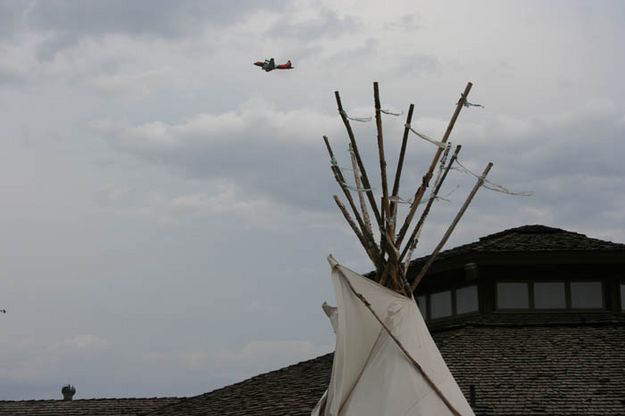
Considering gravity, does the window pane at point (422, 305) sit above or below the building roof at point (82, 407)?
above

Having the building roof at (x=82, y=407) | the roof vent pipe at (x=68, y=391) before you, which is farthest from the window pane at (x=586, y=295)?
the roof vent pipe at (x=68, y=391)

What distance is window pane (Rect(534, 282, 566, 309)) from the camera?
80.6 feet

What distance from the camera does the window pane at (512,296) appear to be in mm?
24672

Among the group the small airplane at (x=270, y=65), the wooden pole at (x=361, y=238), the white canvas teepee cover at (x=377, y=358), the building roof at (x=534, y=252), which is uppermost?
the small airplane at (x=270, y=65)

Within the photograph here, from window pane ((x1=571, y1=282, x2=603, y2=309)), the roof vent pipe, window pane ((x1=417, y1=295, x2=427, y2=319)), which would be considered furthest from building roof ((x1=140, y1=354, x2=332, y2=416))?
the roof vent pipe

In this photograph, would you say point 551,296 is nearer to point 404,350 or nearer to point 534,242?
point 534,242

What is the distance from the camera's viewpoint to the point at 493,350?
875 inches

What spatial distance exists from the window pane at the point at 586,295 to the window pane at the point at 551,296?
0.75 ft

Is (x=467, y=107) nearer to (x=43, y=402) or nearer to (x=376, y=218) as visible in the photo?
(x=376, y=218)

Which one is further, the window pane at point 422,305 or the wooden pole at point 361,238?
the window pane at point 422,305

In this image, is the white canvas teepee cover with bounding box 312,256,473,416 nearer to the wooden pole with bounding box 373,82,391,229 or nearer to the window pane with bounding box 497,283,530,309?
the wooden pole with bounding box 373,82,391,229

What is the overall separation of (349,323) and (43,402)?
19.0 m

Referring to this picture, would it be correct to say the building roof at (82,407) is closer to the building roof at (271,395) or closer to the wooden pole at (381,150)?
the building roof at (271,395)

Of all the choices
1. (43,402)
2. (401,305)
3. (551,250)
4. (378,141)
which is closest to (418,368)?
(401,305)
